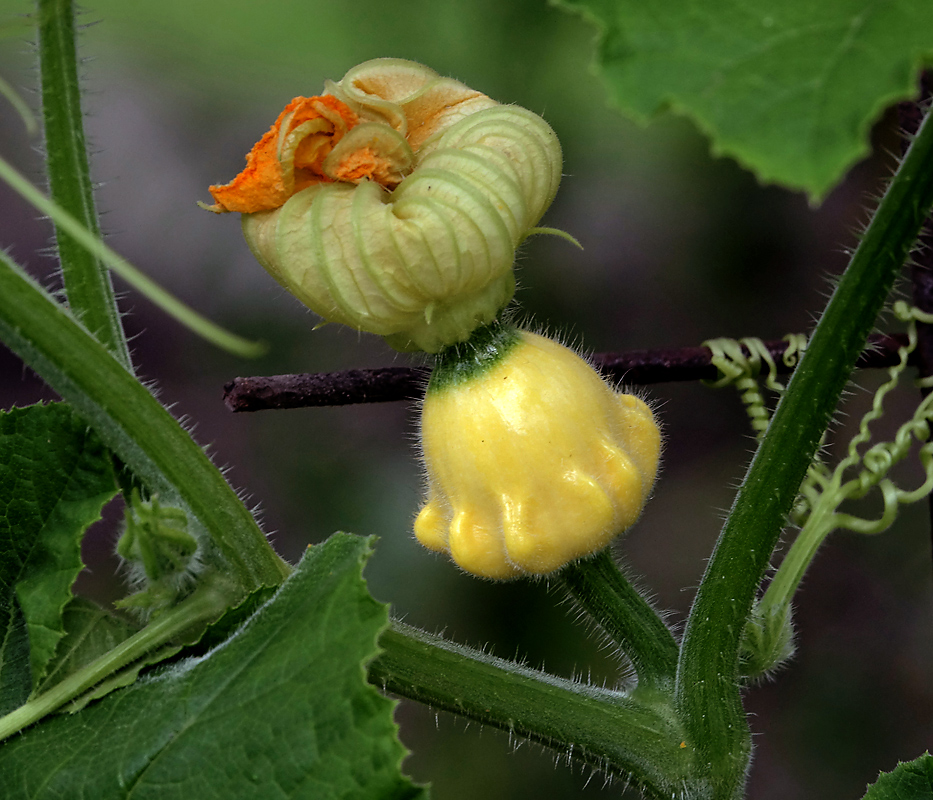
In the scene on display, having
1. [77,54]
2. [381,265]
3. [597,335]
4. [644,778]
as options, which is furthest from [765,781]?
[77,54]

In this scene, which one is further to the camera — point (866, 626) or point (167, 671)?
point (866, 626)

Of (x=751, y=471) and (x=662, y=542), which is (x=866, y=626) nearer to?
(x=662, y=542)

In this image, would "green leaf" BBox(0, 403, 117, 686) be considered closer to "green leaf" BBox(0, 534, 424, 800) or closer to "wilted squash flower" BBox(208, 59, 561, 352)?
"green leaf" BBox(0, 534, 424, 800)

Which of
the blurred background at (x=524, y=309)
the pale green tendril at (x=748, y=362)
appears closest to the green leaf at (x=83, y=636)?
the pale green tendril at (x=748, y=362)

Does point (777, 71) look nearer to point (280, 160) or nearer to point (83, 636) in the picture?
point (280, 160)

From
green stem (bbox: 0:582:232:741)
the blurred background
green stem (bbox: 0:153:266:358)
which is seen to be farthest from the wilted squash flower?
the blurred background
